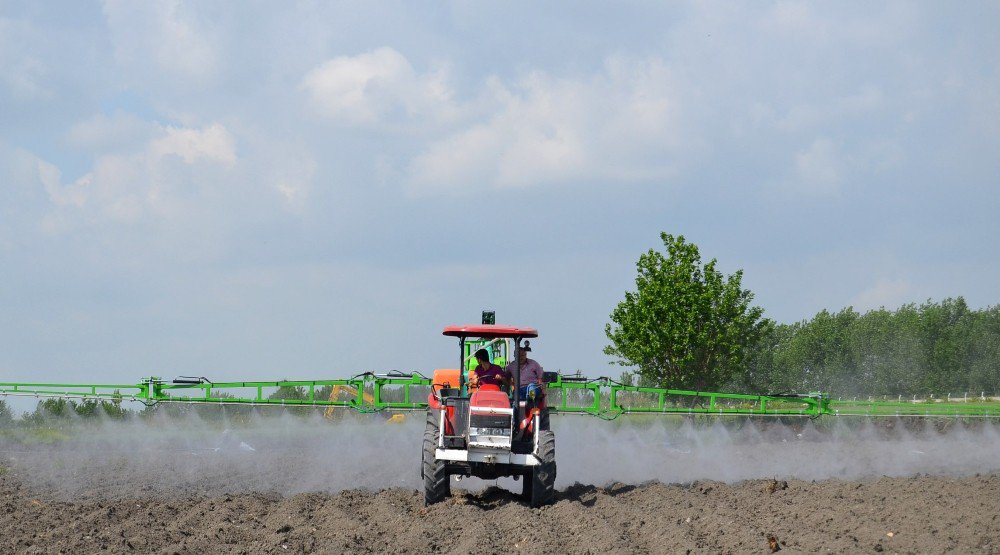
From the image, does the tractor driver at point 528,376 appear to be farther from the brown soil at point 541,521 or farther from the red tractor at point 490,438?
the brown soil at point 541,521

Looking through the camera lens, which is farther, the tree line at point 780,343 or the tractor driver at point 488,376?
the tree line at point 780,343

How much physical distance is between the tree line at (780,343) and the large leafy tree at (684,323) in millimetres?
37

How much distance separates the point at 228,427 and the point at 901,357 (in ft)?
190

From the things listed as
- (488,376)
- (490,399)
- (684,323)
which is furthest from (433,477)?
(684,323)

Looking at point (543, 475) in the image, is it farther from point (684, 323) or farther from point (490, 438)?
point (684, 323)

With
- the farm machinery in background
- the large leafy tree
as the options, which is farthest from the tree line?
the farm machinery in background

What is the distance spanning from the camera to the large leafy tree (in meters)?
35.8

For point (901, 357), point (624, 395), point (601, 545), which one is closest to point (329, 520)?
point (601, 545)

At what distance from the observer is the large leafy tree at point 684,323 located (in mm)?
35781

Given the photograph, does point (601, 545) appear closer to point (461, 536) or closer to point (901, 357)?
point (461, 536)

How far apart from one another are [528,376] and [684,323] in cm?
2136

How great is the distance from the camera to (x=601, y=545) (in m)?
11.4

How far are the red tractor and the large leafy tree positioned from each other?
69.8 feet

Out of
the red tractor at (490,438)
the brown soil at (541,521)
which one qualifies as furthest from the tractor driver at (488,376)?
the brown soil at (541,521)
